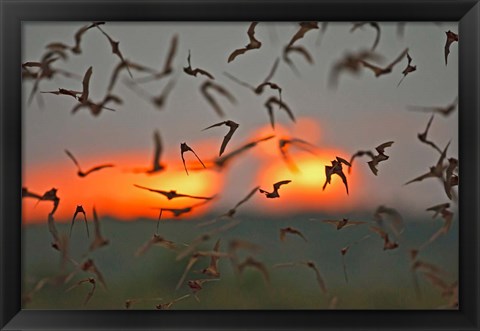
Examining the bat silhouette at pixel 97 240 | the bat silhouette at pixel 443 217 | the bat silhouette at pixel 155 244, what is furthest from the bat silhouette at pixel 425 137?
the bat silhouette at pixel 97 240

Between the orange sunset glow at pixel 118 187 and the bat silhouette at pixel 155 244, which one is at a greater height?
the orange sunset glow at pixel 118 187

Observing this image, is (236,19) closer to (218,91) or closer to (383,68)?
(218,91)

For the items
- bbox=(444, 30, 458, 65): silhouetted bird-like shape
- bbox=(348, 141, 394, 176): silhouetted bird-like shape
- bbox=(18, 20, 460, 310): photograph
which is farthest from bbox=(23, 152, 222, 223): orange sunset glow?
bbox=(444, 30, 458, 65): silhouetted bird-like shape

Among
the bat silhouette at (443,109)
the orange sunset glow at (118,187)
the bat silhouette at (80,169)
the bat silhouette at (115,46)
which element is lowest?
the orange sunset glow at (118,187)

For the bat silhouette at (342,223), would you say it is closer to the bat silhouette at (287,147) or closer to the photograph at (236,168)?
the photograph at (236,168)

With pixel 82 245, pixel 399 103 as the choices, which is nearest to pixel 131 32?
pixel 82 245

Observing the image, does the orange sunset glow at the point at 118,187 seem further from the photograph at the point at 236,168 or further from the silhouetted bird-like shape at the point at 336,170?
the silhouetted bird-like shape at the point at 336,170

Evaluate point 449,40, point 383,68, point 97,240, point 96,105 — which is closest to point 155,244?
point 97,240

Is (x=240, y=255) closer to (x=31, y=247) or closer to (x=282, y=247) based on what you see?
(x=282, y=247)
